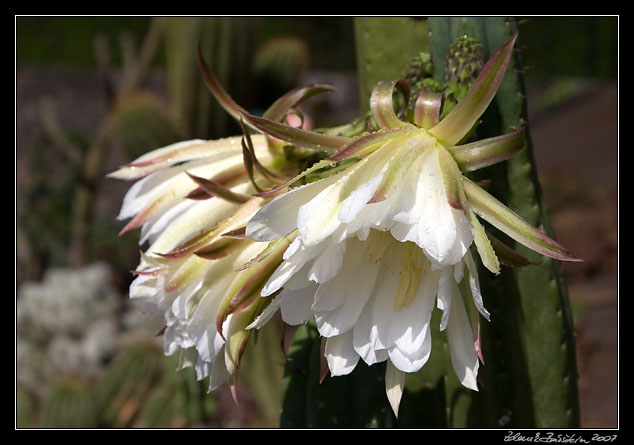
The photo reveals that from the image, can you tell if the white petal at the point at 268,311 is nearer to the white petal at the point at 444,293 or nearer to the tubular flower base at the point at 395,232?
the tubular flower base at the point at 395,232

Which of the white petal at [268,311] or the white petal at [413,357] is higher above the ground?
the white petal at [268,311]

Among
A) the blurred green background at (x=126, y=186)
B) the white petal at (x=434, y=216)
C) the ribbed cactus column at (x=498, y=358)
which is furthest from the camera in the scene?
the blurred green background at (x=126, y=186)

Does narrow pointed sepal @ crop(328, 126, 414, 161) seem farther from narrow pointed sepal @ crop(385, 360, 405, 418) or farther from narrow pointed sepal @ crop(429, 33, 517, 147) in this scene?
narrow pointed sepal @ crop(385, 360, 405, 418)

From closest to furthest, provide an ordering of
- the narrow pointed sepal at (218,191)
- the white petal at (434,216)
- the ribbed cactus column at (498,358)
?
the white petal at (434,216), the narrow pointed sepal at (218,191), the ribbed cactus column at (498,358)

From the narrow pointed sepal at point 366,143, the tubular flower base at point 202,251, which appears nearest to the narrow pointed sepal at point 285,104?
the tubular flower base at point 202,251

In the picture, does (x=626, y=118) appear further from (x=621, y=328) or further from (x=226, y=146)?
(x=226, y=146)

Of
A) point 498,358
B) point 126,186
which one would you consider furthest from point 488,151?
point 126,186
